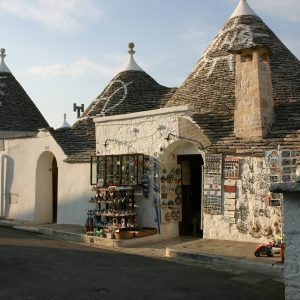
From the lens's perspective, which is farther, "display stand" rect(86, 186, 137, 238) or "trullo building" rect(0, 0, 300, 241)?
"display stand" rect(86, 186, 137, 238)

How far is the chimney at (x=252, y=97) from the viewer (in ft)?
33.4

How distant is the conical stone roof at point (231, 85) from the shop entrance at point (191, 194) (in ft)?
4.58

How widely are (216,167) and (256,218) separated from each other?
1.46m

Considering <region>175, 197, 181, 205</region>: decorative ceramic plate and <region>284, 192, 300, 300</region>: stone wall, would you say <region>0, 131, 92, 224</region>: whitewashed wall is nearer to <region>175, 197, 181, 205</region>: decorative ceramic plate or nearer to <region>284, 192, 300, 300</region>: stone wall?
<region>175, 197, 181, 205</region>: decorative ceramic plate

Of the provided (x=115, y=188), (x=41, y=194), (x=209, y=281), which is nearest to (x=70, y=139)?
(x=41, y=194)

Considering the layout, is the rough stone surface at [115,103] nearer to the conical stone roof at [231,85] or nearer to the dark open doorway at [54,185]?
the dark open doorway at [54,185]

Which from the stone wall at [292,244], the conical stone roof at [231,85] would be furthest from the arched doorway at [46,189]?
the stone wall at [292,244]

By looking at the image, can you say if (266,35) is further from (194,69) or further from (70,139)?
(70,139)

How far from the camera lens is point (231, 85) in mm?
12438

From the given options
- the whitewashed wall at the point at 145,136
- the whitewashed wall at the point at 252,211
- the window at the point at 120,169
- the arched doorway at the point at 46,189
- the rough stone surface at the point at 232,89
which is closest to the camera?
the whitewashed wall at the point at 252,211

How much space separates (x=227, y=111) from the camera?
11484 mm

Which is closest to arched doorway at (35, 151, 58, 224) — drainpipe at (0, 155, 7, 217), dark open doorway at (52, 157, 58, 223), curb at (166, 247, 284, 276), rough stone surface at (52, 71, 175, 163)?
dark open doorway at (52, 157, 58, 223)

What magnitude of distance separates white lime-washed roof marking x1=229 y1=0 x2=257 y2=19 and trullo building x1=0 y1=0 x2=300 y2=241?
0.05 m

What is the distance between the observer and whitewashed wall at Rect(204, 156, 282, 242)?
9.51m
